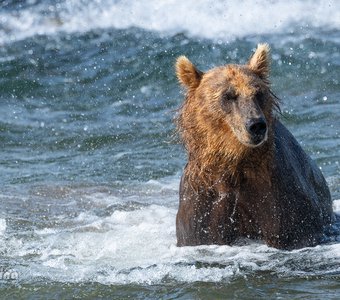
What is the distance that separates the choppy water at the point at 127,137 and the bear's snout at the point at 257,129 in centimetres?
96

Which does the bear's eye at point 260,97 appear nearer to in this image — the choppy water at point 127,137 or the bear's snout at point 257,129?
the bear's snout at point 257,129

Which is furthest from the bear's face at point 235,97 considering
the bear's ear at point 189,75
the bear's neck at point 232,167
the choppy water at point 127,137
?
the choppy water at point 127,137

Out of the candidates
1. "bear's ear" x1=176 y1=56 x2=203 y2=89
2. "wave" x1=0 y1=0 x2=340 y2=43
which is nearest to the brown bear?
"bear's ear" x1=176 y1=56 x2=203 y2=89

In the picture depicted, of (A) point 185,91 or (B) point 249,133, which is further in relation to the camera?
(A) point 185,91

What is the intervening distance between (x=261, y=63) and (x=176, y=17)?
43.7ft

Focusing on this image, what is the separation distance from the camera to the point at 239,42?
18.8 meters

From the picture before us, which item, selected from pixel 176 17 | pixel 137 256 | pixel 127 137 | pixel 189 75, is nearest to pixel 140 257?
pixel 137 256

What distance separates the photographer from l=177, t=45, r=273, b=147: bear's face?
7203 millimetres

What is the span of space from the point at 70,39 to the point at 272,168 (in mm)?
13036

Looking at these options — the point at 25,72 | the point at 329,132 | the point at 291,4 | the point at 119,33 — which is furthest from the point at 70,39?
the point at 329,132

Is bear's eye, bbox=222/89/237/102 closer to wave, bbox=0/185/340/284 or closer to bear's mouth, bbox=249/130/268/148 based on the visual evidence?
bear's mouth, bbox=249/130/268/148

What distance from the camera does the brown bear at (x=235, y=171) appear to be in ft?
24.6

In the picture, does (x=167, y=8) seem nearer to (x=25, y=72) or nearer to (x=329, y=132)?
(x=25, y=72)

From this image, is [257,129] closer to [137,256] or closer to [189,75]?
[189,75]
